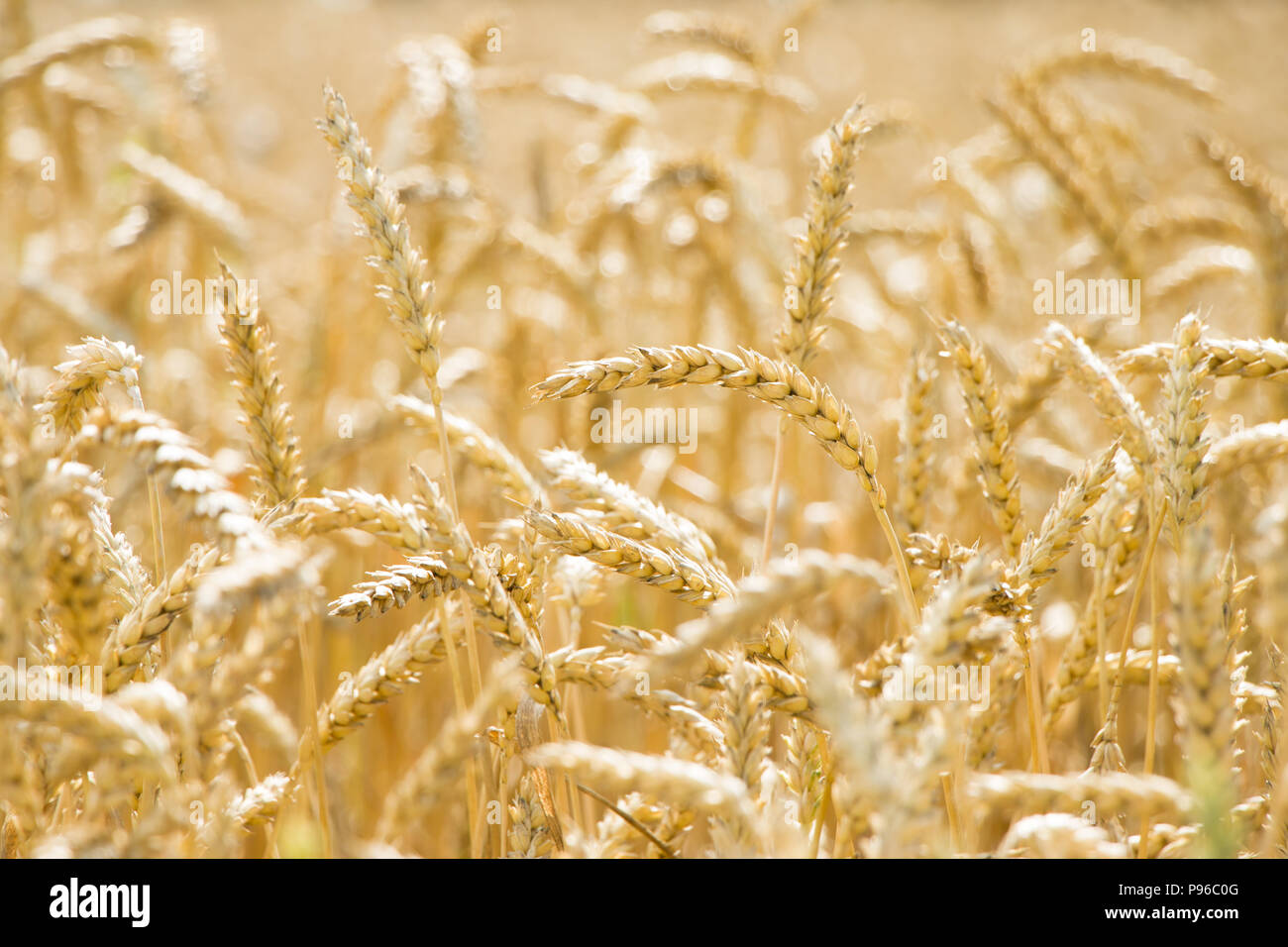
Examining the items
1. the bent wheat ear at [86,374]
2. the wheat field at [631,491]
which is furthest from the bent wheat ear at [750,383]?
the bent wheat ear at [86,374]

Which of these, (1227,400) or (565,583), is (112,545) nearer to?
(565,583)

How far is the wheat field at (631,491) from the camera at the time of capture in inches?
30.2

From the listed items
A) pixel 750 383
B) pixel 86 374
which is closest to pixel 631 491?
pixel 750 383

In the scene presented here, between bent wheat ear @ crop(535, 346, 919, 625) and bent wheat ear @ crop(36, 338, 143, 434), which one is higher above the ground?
bent wheat ear @ crop(36, 338, 143, 434)

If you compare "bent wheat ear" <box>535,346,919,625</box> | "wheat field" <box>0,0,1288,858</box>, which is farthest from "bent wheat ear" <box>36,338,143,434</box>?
"bent wheat ear" <box>535,346,919,625</box>

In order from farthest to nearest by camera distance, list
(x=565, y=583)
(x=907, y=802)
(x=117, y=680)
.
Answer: (x=565, y=583), (x=117, y=680), (x=907, y=802)

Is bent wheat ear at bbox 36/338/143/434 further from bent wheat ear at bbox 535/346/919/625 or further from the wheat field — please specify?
bent wheat ear at bbox 535/346/919/625

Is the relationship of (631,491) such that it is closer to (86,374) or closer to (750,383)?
(750,383)

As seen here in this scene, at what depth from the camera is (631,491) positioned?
106cm

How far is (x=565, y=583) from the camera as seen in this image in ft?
4.07

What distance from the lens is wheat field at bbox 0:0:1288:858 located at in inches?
30.2

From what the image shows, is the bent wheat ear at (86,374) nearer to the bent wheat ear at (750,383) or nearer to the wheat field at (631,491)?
the wheat field at (631,491)

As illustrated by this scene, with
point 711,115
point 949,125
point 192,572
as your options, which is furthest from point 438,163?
point 711,115

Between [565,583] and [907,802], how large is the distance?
2.19 ft
